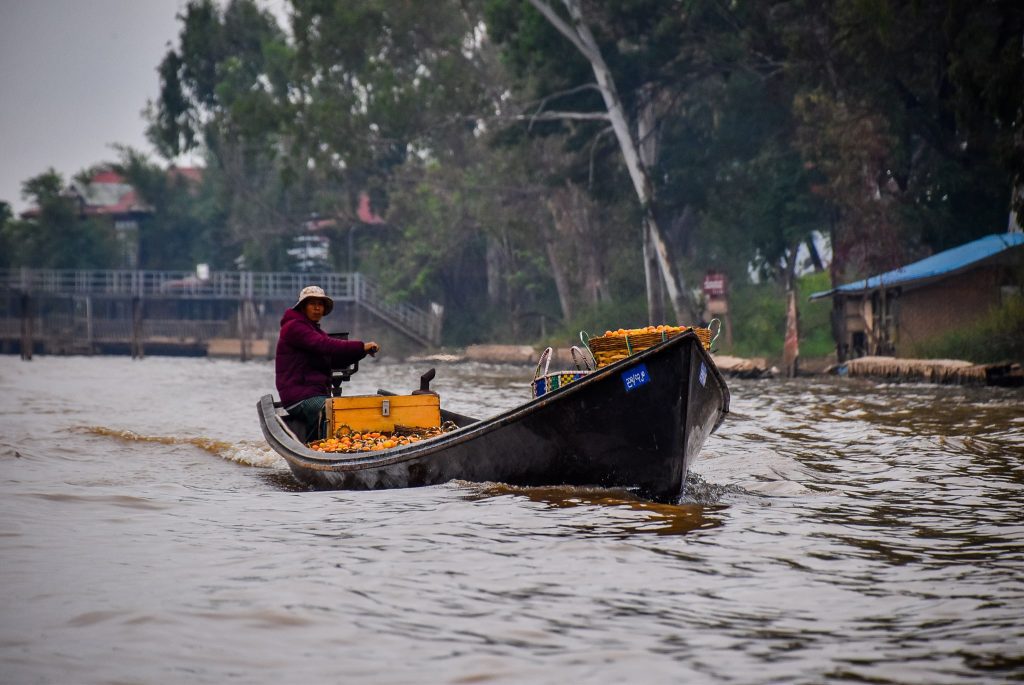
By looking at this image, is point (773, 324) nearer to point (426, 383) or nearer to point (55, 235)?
point (426, 383)

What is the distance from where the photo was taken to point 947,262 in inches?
1057

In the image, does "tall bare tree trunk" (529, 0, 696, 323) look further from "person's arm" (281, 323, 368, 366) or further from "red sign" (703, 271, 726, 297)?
"person's arm" (281, 323, 368, 366)

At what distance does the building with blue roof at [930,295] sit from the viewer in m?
26.3

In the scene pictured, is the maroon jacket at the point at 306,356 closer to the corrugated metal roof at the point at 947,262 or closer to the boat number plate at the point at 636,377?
the boat number plate at the point at 636,377

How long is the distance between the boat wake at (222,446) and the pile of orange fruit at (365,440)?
2277mm

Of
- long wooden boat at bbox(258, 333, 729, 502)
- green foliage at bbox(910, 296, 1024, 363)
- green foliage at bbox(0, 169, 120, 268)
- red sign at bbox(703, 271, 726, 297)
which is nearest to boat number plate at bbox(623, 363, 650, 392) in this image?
long wooden boat at bbox(258, 333, 729, 502)

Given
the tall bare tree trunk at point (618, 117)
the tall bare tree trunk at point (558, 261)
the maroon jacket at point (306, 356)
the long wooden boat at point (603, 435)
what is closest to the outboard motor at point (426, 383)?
the maroon jacket at point (306, 356)

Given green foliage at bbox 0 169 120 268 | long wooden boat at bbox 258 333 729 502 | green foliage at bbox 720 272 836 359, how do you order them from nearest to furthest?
1. long wooden boat at bbox 258 333 729 502
2. green foliage at bbox 720 272 836 359
3. green foliage at bbox 0 169 120 268

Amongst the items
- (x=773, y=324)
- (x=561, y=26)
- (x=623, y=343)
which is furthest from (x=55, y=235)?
(x=623, y=343)

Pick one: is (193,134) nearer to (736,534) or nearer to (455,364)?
(455,364)

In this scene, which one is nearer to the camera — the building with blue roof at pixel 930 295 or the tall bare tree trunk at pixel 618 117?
the building with blue roof at pixel 930 295

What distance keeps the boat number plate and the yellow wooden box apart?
9.75 feet

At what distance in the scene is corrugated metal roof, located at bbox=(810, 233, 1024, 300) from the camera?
1021 inches

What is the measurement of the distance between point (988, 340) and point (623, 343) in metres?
17.9
